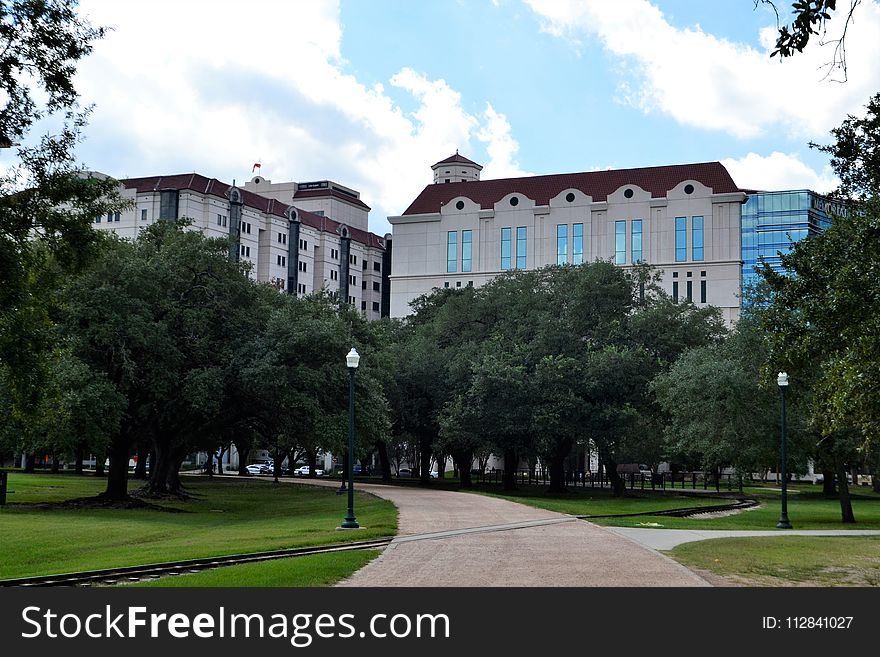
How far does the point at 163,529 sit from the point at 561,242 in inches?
3685

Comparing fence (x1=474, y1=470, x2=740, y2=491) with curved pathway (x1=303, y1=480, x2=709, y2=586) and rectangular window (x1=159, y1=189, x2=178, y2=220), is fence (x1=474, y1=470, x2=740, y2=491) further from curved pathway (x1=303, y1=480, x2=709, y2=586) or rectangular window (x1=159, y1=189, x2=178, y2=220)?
rectangular window (x1=159, y1=189, x2=178, y2=220)

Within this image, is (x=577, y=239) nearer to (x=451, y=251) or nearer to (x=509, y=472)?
(x=451, y=251)

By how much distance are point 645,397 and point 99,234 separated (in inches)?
1423

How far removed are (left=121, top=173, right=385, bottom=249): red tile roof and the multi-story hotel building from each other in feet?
0.38

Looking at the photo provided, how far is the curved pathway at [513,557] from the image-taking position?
591 inches

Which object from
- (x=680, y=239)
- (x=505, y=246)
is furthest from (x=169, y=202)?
(x=680, y=239)

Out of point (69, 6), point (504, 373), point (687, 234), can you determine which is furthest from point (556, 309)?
point (687, 234)

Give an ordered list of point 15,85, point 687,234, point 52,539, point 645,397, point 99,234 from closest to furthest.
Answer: point 15,85 < point 99,234 < point 52,539 < point 645,397 < point 687,234

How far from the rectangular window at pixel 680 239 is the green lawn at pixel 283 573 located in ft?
332

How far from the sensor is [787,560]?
1916 centimetres

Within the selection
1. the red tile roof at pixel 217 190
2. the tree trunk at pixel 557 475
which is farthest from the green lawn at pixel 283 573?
the red tile roof at pixel 217 190

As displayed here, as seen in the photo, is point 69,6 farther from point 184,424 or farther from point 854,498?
point 854,498

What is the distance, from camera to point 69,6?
1911cm

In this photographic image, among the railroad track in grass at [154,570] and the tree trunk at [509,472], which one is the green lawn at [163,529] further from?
the tree trunk at [509,472]
